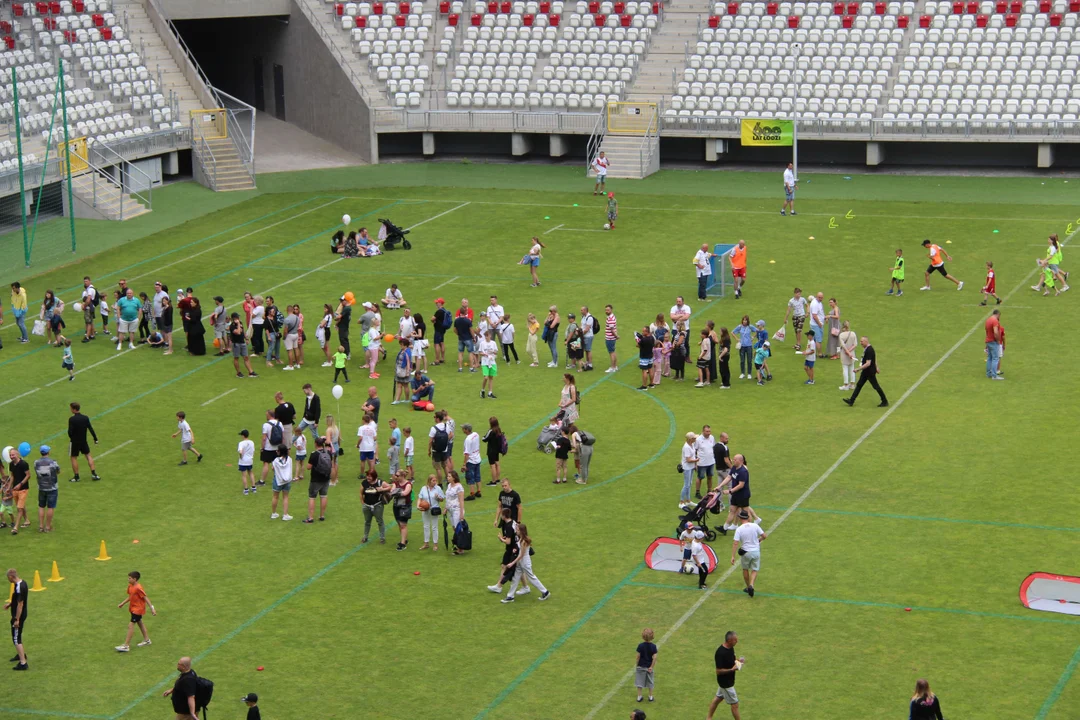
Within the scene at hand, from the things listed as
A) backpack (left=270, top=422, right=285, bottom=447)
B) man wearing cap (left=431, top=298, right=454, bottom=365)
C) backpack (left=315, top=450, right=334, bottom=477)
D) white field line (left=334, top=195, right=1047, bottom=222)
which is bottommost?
backpack (left=315, top=450, right=334, bottom=477)

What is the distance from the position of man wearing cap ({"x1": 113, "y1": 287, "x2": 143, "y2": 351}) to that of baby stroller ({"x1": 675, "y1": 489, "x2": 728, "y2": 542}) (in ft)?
61.1

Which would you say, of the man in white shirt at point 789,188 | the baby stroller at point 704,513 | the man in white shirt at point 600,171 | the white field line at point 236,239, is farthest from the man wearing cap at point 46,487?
the man in white shirt at point 600,171

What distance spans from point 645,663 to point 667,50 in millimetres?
45940

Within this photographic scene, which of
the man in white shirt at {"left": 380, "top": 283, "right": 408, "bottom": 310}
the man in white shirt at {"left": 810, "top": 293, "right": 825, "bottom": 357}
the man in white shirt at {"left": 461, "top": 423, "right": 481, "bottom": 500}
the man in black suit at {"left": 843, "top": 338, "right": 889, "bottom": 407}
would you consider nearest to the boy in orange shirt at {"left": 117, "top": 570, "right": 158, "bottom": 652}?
the man in white shirt at {"left": 461, "top": 423, "right": 481, "bottom": 500}

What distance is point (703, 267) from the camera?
43594mm

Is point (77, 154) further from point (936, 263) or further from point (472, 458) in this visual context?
point (472, 458)

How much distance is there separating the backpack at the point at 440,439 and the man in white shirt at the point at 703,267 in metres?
14.3

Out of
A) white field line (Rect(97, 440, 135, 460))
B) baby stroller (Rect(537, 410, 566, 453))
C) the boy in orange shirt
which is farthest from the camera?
white field line (Rect(97, 440, 135, 460))

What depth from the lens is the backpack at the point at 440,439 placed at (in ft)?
102

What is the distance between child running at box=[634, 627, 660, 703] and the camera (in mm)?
22703

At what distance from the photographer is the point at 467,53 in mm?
67188

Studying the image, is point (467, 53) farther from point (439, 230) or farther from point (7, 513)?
point (7, 513)

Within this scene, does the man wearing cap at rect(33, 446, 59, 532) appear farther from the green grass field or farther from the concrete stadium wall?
Result: the concrete stadium wall

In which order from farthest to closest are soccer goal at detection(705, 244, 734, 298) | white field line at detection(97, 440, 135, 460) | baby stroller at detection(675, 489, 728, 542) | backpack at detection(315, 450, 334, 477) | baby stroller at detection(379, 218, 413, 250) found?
baby stroller at detection(379, 218, 413, 250) → soccer goal at detection(705, 244, 734, 298) → white field line at detection(97, 440, 135, 460) → backpack at detection(315, 450, 334, 477) → baby stroller at detection(675, 489, 728, 542)
